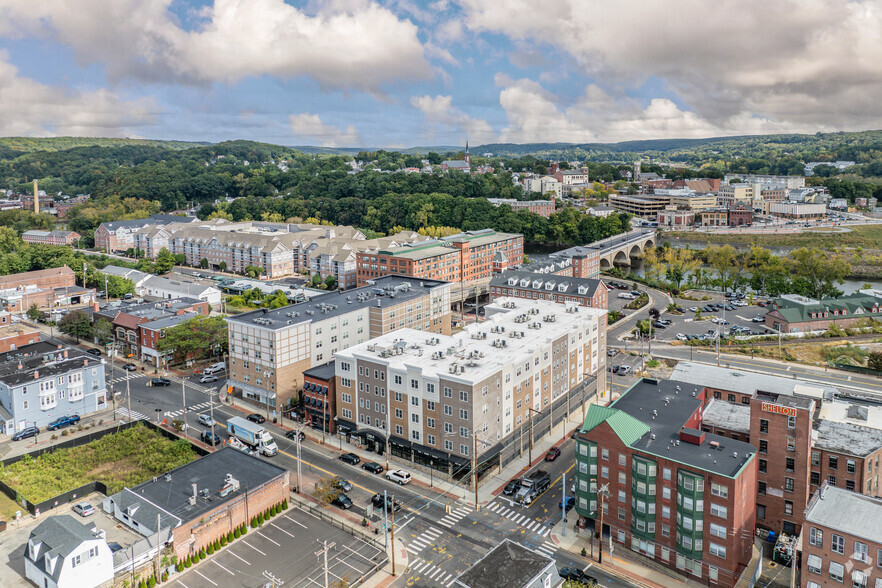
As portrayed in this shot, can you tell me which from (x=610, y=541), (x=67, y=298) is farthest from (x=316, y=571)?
(x=67, y=298)

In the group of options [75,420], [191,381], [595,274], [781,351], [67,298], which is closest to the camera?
[75,420]

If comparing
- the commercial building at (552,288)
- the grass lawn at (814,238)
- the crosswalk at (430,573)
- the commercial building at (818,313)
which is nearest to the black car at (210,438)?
the crosswalk at (430,573)

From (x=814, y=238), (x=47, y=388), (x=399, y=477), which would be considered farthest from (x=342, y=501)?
(x=814, y=238)

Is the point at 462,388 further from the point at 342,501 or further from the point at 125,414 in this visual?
the point at 125,414

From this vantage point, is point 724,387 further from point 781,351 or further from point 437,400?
point 781,351

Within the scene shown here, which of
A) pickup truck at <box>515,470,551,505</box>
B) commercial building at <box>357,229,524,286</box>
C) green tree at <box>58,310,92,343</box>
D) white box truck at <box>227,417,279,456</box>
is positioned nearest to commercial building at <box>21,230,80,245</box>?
green tree at <box>58,310,92,343</box>
